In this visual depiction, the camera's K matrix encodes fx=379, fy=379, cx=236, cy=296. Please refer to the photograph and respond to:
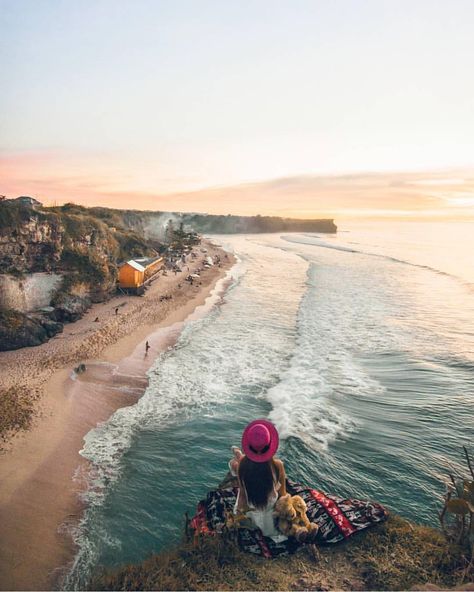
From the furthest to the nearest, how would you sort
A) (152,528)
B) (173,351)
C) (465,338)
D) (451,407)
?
1. (465,338)
2. (173,351)
3. (451,407)
4. (152,528)

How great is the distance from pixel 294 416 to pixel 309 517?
7.54m

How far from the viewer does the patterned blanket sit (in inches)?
290

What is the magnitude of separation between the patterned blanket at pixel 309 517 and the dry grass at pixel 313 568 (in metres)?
0.17

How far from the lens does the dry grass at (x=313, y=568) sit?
6.70 metres

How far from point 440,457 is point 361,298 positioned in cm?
2827

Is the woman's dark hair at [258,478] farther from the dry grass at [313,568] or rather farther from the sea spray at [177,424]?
the sea spray at [177,424]

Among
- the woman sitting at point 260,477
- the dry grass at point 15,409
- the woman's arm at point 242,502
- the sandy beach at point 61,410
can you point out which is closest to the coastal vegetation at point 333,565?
the woman's arm at point 242,502

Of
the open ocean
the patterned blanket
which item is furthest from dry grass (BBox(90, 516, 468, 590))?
the open ocean

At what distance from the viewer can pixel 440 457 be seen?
12922 millimetres

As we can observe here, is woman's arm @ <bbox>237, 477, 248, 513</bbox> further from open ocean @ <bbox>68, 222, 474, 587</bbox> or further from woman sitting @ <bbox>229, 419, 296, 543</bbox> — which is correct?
open ocean @ <bbox>68, 222, 474, 587</bbox>

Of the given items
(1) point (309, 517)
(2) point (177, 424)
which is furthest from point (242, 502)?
(2) point (177, 424)

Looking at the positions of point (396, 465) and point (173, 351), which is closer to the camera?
point (396, 465)

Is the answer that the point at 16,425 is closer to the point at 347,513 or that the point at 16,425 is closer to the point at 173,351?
the point at 173,351

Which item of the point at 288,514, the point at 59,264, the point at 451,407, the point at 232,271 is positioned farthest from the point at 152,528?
the point at 232,271
